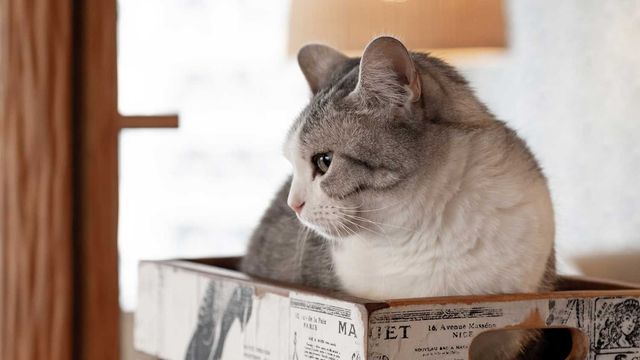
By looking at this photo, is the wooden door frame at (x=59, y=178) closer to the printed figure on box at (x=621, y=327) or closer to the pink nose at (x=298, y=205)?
the pink nose at (x=298, y=205)

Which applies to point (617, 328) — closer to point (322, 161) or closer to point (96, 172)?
point (322, 161)

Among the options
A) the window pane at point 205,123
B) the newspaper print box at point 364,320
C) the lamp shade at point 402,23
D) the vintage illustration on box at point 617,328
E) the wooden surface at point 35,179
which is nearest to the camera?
the newspaper print box at point 364,320

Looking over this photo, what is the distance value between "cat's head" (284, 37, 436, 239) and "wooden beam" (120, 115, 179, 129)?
562mm

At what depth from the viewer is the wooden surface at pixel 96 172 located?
1.47m

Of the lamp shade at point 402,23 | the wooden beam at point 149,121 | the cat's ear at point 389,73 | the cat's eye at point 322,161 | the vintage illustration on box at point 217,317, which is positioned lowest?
the vintage illustration on box at point 217,317

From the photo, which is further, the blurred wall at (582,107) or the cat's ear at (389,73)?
the blurred wall at (582,107)

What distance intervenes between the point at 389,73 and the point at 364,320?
28 cm

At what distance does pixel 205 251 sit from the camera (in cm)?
224

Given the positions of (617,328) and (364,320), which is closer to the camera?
(364,320)

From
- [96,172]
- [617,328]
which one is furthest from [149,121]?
[617,328]

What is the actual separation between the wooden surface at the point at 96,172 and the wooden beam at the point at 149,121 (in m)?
0.02

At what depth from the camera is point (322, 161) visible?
978mm

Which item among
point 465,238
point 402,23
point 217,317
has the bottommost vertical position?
point 217,317

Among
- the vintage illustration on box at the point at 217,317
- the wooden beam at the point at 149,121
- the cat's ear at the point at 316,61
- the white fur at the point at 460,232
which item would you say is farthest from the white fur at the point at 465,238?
the wooden beam at the point at 149,121
